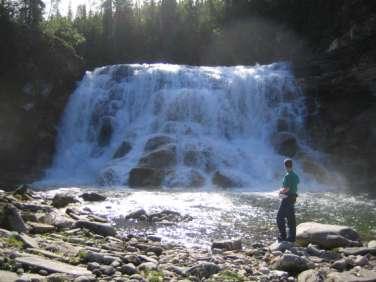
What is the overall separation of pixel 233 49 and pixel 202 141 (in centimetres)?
3405

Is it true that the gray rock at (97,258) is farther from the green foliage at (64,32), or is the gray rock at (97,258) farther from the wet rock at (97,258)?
the green foliage at (64,32)

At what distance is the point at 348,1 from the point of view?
48.8m

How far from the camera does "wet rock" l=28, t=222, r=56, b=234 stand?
41.1 ft

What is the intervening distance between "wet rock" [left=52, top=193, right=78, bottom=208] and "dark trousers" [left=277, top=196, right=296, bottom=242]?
9.00 meters

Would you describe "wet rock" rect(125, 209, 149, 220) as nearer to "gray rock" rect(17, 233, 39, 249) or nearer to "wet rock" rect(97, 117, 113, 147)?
"gray rock" rect(17, 233, 39, 249)

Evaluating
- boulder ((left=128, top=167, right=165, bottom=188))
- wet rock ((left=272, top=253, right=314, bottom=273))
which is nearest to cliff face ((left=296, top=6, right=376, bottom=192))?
boulder ((left=128, top=167, right=165, bottom=188))

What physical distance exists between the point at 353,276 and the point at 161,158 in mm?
20838

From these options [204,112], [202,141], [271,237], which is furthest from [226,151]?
[271,237]

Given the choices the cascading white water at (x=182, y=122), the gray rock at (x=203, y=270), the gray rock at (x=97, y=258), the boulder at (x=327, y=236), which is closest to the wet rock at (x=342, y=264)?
the boulder at (x=327, y=236)

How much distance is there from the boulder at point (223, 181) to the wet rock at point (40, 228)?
16.1m

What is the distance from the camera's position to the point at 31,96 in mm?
38406

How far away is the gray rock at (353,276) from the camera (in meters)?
Result: 9.63

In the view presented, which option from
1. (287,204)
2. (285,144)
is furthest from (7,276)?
(285,144)

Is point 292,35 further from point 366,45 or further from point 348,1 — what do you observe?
point 366,45
